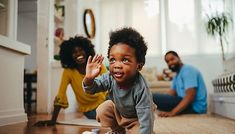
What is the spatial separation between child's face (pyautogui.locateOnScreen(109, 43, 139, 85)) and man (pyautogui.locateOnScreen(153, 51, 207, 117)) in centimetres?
169

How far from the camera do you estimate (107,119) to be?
1.18 metres

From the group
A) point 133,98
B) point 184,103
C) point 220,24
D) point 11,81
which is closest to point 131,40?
point 133,98

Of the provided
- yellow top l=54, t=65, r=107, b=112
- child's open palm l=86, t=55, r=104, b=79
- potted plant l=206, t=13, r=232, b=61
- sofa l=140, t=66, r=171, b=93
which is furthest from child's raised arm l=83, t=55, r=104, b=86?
sofa l=140, t=66, r=171, b=93

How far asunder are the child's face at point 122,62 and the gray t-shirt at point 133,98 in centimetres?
6

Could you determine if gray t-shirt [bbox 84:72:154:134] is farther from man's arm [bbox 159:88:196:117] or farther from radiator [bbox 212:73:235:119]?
man's arm [bbox 159:88:196:117]

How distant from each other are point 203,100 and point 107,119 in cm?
178

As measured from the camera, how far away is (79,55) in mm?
1966

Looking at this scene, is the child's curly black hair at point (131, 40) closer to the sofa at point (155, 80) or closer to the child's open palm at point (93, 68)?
the child's open palm at point (93, 68)

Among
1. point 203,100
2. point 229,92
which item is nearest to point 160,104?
point 203,100

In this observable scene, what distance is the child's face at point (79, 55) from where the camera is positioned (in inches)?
76.9

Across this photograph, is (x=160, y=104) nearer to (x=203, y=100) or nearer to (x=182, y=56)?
(x=203, y=100)

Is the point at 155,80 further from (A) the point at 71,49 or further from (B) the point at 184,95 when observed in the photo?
(A) the point at 71,49

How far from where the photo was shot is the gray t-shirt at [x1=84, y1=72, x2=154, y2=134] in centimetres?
93

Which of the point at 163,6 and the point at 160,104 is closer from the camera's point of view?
the point at 160,104
